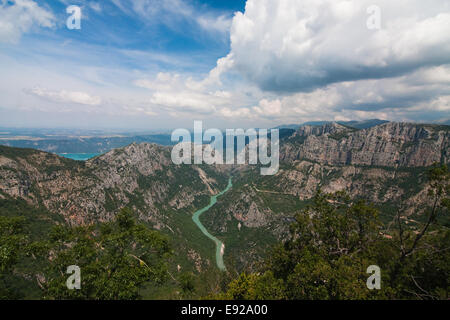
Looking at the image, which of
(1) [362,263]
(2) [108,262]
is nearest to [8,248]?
(2) [108,262]

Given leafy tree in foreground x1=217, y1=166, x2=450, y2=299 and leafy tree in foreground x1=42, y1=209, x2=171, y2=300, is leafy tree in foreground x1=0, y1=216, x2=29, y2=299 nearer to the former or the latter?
leafy tree in foreground x1=42, y1=209, x2=171, y2=300

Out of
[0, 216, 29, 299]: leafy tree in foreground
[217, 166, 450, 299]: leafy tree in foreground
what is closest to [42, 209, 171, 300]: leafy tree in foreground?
[0, 216, 29, 299]: leafy tree in foreground

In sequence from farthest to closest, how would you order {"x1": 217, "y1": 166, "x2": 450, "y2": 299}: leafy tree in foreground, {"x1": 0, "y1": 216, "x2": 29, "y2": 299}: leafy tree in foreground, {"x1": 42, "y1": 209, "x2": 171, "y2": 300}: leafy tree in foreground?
{"x1": 42, "y1": 209, "x2": 171, "y2": 300}: leafy tree in foreground
{"x1": 0, "y1": 216, "x2": 29, "y2": 299}: leafy tree in foreground
{"x1": 217, "y1": 166, "x2": 450, "y2": 299}: leafy tree in foreground

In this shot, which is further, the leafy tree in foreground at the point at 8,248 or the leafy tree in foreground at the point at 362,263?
the leafy tree in foreground at the point at 8,248

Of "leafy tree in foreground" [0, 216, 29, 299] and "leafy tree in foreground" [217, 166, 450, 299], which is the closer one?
"leafy tree in foreground" [217, 166, 450, 299]

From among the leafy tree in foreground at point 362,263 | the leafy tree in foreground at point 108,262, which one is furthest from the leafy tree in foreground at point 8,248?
the leafy tree in foreground at point 362,263

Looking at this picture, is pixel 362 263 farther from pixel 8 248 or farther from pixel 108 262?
pixel 8 248

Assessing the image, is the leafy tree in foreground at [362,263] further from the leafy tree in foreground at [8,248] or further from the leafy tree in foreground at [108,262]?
the leafy tree in foreground at [8,248]

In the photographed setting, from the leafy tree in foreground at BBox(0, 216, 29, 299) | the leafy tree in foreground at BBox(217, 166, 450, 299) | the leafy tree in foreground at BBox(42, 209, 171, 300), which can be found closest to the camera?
the leafy tree in foreground at BBox(217, 166, 450, 299)
